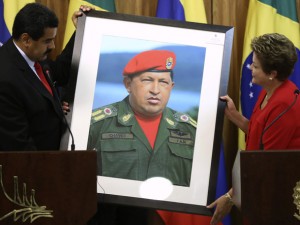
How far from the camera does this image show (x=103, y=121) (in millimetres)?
2727

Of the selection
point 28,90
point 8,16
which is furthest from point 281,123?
point 8,16

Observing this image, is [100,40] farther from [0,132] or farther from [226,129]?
[226,129]

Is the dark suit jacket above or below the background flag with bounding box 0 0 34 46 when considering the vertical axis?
below

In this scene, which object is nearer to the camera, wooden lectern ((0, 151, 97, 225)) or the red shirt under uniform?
wooden lectern ((0, 151, 97, 225))

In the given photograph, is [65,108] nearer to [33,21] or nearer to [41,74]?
[41,74]

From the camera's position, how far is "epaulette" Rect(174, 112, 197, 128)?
272 centimetres

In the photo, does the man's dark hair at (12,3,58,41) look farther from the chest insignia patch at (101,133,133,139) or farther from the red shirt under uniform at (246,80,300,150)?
the red shirt under uniform at (246,80,300,150)

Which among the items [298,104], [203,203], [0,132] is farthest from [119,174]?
[298,104]

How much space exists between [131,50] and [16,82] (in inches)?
23.1

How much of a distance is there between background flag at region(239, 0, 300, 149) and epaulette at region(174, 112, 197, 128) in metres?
0.59

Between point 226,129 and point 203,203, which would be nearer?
point 203,203

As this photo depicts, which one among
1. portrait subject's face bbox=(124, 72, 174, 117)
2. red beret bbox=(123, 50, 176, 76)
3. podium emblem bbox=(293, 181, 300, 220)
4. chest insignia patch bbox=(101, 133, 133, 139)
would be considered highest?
red beret bbox=(123, 50, 176, 76)

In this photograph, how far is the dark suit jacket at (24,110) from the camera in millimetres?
2436

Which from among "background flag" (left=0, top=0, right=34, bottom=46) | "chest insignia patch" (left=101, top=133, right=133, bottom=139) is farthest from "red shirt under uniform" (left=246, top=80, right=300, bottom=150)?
"background flag" (left=0, top=0, right=34, bottom=46)
